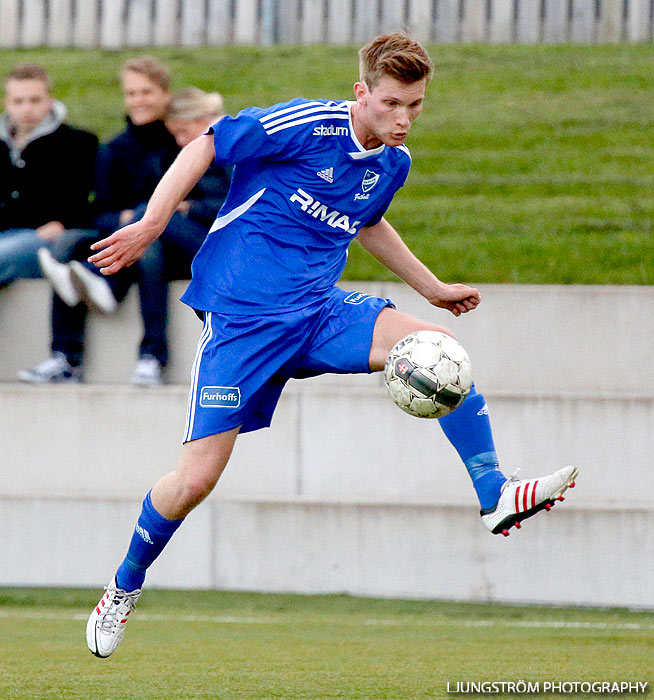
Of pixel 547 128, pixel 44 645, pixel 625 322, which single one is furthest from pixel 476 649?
pixel 547 128

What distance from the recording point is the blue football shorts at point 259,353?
471 centimetres

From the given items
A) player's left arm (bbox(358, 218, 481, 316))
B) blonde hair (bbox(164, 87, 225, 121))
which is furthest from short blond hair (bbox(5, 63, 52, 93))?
player's left arm (bbox(358, 218, 481, 316))

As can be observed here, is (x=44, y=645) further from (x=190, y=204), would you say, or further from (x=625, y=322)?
(x=625, y=322)

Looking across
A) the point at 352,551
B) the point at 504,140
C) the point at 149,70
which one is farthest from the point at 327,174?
the point at 504,140

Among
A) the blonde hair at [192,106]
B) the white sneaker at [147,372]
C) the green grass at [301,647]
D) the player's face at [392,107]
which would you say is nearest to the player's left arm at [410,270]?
the player's face at [392,107]

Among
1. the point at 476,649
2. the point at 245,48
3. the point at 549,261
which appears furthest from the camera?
the point at 245,48

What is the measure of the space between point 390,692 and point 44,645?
6.00 ft

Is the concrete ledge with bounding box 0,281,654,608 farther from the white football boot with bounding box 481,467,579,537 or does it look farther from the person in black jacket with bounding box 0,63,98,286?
the white football boot with bounding box 481,467,579,537

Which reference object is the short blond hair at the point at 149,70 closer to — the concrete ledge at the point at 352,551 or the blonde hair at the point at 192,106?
the blonde hair at the point at 192,106

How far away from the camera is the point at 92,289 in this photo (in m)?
8.01

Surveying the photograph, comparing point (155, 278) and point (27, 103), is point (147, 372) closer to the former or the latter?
point (155, 278)

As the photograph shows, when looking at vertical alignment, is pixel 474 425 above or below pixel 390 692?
above

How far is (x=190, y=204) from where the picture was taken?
7750mm

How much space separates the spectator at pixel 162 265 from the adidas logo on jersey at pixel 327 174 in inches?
117
